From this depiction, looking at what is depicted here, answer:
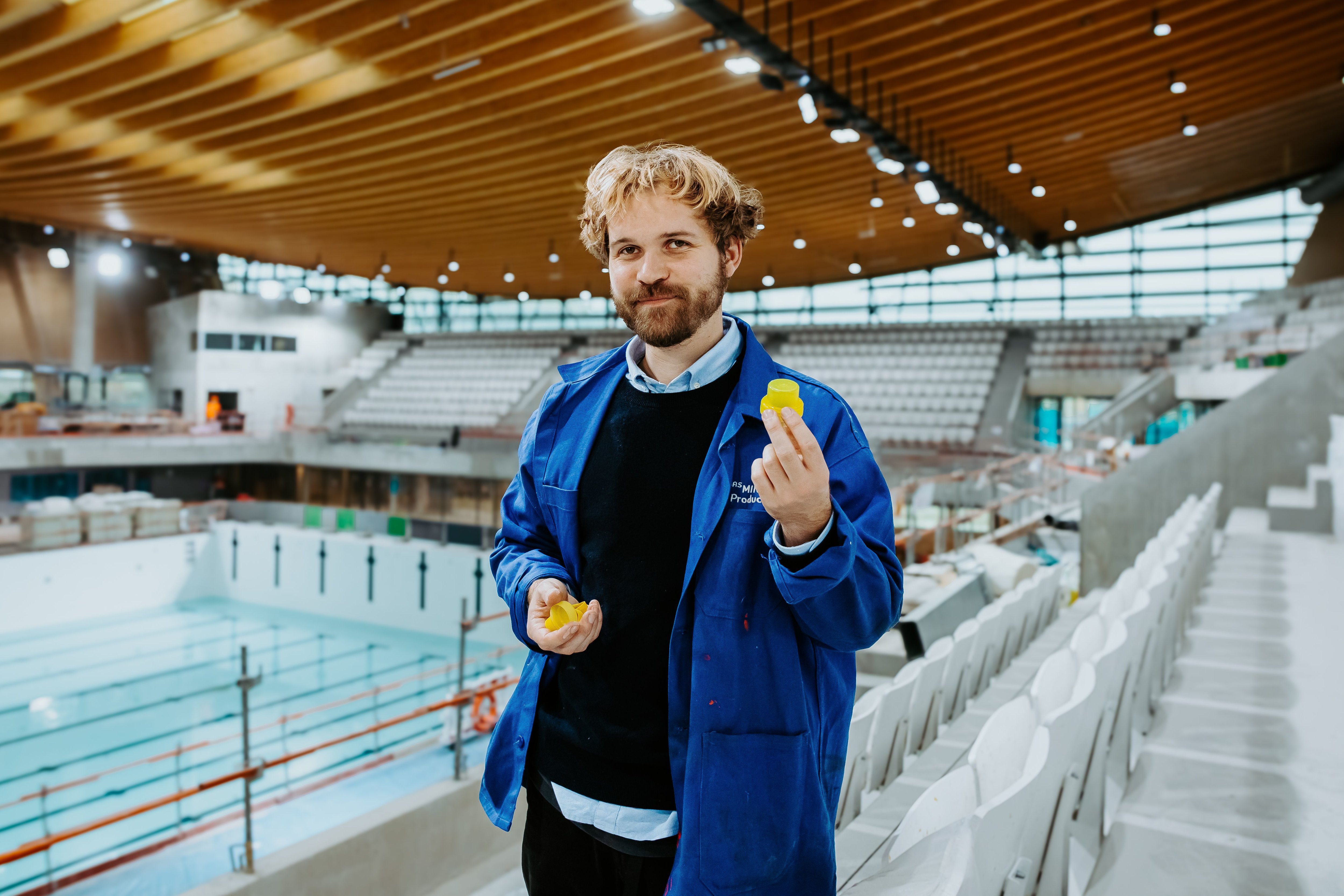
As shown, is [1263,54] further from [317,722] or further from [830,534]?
[317,722]

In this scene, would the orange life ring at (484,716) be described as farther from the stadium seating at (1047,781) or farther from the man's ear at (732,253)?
the man's ear at (732,253)

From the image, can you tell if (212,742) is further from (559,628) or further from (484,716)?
(559,628)

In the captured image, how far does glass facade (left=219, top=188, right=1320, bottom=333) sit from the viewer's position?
16203mm

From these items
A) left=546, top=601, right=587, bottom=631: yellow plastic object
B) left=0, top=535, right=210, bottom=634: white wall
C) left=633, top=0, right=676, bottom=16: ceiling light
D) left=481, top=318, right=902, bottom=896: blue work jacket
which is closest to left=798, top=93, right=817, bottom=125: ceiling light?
left=633, top=0, right=676, bottom=16: ceiling light

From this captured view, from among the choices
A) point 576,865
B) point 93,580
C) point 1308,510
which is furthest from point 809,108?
point 93,580

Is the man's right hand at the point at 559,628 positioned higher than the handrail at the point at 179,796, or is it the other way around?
the man's right hand at the point at 559,628

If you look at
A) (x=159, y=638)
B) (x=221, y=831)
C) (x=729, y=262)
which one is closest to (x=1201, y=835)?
(x=729, y=262)

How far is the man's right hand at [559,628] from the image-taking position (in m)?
1.09

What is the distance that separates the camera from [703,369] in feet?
3.96

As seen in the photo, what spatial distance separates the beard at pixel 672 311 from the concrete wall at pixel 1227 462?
7.48 metres

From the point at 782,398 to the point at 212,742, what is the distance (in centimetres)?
584

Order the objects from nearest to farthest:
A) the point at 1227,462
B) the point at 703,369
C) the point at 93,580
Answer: the point at 703,369, the point at 1227,462, the point at 93,580

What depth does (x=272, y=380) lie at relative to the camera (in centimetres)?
2142

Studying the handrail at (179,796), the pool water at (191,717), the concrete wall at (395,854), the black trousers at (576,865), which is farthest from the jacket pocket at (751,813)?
the pool water at (191,717)
